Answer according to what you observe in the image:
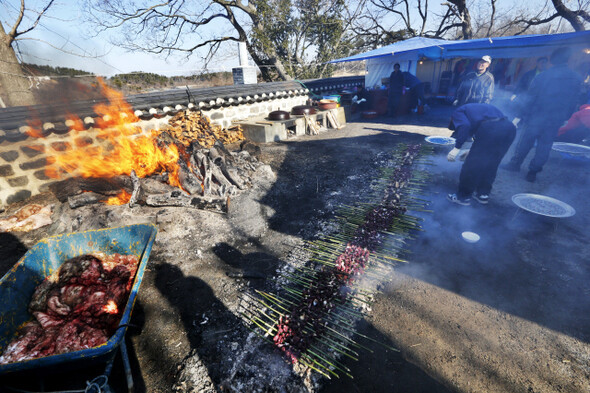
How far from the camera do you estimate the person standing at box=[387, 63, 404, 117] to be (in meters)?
14.3

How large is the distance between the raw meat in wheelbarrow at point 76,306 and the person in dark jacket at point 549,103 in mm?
9502

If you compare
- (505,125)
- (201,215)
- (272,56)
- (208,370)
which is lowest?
(208,370)

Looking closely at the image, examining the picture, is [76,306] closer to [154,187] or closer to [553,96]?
[154,187]

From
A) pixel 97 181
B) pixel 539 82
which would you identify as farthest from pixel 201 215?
pixel 539 82

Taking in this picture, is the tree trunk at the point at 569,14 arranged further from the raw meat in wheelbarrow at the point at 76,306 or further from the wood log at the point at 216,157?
the raw meat in wheelbarrow at the point at 76,306

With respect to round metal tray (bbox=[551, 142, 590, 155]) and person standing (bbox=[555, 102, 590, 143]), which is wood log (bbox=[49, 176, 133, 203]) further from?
person standing (bbox=[555, 102, 590, 143])

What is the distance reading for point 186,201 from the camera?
5.77 metres

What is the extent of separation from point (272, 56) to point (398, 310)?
72.6 feet

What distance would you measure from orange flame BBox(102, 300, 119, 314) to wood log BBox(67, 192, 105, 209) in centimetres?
329

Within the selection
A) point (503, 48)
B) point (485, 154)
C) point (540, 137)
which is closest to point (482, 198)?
point (485, 154)

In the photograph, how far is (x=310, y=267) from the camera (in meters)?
4.18

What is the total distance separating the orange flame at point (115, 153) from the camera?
6285 mm

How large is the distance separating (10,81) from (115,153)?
19.3 feet

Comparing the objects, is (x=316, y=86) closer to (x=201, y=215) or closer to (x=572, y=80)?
(x=572, y=80)
